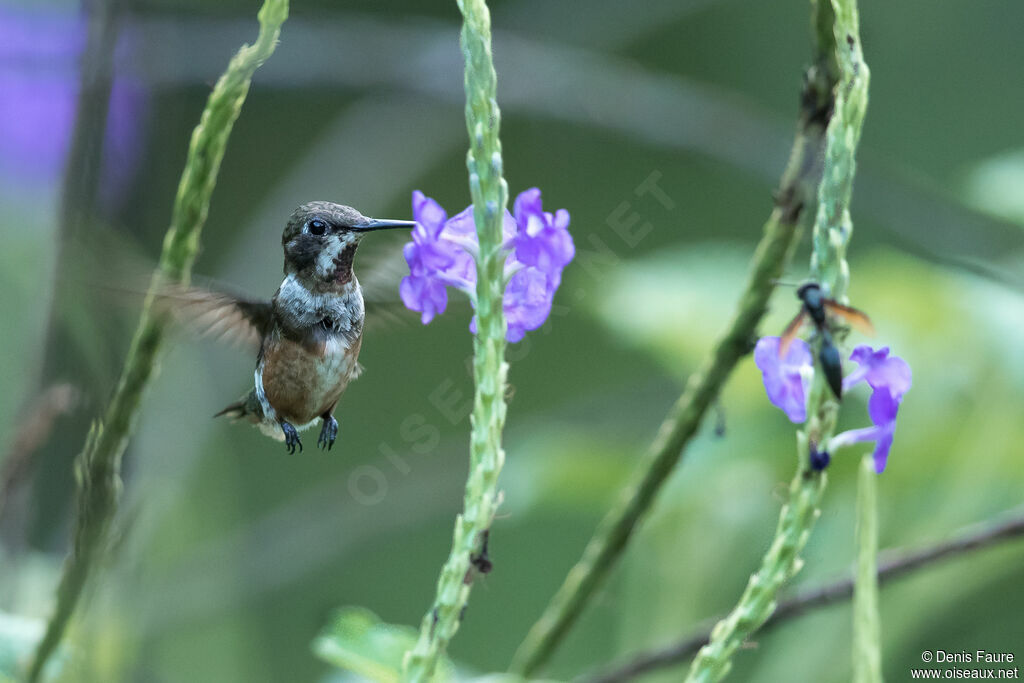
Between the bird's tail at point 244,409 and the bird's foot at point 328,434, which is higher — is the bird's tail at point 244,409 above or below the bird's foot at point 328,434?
above

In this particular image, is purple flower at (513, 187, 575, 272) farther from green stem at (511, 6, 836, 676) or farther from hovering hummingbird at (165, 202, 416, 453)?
green stem at (511, 6, 836, 676)

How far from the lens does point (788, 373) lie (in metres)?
0.86

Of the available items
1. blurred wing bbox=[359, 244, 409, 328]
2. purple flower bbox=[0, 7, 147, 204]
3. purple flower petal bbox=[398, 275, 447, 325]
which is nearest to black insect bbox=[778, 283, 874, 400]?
purple flower petal bbox=[398, 275, 447, 325]

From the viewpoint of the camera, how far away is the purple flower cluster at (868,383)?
2.74 ft

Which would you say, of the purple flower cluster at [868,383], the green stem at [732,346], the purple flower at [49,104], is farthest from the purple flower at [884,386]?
the purple flower at [49,104]

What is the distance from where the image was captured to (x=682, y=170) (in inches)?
202

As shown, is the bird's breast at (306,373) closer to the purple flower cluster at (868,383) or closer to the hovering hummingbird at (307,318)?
the hovering hummingbird at (307,318)

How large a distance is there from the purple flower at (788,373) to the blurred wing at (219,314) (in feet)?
1.49

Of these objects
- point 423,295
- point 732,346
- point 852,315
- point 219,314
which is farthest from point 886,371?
point 219,314

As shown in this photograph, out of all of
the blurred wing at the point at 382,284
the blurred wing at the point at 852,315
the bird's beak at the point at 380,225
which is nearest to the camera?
the blurred wing at the point at 852,315

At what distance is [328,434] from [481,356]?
0.65 ft

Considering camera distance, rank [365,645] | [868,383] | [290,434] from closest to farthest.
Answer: [868,383]
[290,434]
[365,645]

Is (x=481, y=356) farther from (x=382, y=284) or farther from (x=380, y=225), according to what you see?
(x=382, y=284)

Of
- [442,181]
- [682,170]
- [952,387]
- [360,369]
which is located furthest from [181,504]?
[682,170]
